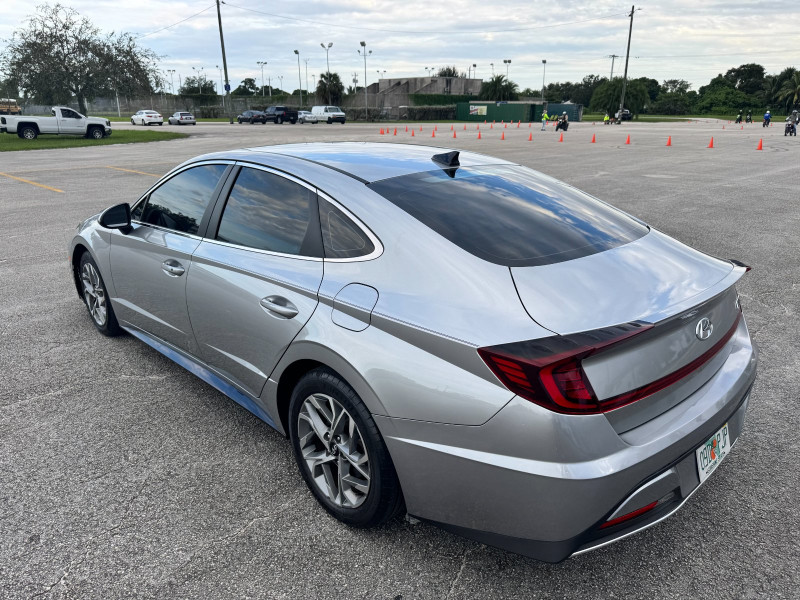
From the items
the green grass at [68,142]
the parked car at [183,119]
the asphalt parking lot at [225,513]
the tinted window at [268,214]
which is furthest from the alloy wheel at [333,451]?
the parked car at [183,119]

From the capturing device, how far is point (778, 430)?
131 inches

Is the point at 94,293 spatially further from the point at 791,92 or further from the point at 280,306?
the point at 791,92

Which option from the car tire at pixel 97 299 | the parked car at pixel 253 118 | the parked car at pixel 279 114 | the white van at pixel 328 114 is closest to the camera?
the car tire at pixel 97 299

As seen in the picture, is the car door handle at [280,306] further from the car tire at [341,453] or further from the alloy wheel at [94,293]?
the alloy wheel at [94,293]

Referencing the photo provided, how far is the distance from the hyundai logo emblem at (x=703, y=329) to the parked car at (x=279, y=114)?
62.8 meters

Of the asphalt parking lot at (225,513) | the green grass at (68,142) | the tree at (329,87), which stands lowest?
the asphalt parking lot at (225,513)

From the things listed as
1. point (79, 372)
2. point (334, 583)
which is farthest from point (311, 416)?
point (79, 372)

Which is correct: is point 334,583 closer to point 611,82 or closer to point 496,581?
point 496,581

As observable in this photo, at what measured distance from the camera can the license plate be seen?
2.22 m

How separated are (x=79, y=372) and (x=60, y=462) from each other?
118 centimetres

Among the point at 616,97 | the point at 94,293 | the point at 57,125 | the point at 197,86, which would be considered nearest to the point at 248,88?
the point at 197,86

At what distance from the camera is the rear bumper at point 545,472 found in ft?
6.14

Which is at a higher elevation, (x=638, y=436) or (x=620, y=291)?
(x=620, y=291)

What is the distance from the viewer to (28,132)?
30.3m
